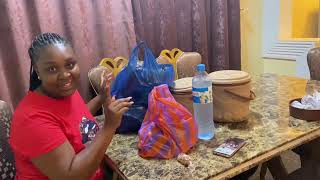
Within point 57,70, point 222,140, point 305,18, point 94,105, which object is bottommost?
point 222,140

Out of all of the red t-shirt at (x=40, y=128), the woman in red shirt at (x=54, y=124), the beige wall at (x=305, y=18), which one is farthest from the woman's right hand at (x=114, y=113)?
the beige wall at (x=305, y=18)

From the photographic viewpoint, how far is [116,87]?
128 centimetres

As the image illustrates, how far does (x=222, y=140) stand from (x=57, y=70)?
0.65 metres

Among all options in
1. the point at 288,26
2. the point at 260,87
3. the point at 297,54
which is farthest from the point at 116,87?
the point at 288,26

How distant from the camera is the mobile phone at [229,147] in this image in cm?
103

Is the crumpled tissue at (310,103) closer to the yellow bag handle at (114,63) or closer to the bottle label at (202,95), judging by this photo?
the bottle label at (202,95)

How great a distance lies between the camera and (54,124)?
953 mm

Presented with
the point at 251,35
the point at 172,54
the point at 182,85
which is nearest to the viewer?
the point at 182,85

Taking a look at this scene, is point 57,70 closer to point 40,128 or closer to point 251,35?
point 40,128

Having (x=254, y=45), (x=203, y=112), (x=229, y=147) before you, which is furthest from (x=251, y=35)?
(x=229, y=147)

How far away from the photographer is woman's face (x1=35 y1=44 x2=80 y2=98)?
965 mm

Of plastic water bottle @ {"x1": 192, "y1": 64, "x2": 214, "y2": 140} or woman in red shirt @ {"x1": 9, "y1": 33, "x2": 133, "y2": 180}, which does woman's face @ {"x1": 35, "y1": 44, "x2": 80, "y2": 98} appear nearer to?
woman in red shirt @ {"x1": 9, "y1": 33, "x2": 133, "y2": 180}

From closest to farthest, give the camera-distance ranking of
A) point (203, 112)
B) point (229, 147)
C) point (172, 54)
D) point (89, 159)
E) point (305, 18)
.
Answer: point (89, 159) < point (229, 147) < point (203, 112) < point (172, 54) < point (305, 18)

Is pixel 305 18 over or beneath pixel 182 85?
over
